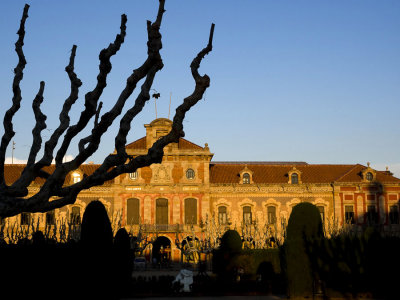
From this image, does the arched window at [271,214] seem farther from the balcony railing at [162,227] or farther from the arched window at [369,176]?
the arched window at [369,176]

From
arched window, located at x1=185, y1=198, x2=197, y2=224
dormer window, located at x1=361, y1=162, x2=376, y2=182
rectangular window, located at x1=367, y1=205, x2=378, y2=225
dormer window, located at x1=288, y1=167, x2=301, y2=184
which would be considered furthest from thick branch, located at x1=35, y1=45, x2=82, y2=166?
dormer window, located at x1=361, y1=162, x2=376, y2=182

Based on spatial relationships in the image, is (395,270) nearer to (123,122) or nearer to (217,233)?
(123,122)

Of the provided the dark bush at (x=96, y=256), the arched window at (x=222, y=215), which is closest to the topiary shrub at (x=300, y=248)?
the dark bush at (x=96, y=256)

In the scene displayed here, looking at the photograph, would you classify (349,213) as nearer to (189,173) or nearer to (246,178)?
(246,178)

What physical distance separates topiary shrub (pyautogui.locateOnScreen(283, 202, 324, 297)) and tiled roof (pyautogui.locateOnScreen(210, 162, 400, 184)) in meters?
27.7

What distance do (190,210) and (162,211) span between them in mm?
2701

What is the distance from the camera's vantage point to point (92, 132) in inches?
393

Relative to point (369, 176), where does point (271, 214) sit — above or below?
below

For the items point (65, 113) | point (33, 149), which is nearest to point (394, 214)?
point (65, 113)

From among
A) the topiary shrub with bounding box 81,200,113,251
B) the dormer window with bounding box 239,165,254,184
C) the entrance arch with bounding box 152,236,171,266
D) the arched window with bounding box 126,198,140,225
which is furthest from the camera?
the dormer window with bounding box 239,165,254,184

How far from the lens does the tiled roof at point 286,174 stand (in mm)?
50969

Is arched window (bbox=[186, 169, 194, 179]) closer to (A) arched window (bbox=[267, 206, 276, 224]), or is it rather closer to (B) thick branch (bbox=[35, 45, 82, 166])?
(A) arched window (bbox=[267, 206, 276, 224])

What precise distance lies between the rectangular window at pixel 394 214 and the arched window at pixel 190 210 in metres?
19.3

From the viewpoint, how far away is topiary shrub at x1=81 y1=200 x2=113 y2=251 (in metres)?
15.8
